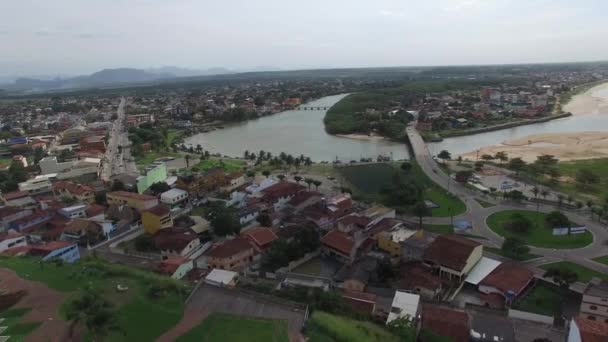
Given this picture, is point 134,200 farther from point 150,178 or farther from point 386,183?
point 386,183

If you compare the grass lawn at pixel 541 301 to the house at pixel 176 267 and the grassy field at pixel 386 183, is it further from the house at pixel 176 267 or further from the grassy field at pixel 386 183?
the house at pixel 176 267

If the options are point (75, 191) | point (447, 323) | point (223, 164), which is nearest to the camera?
point (447, 323)

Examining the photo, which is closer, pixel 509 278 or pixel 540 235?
pixel 509 278

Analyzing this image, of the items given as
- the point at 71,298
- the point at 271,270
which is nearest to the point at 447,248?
the point at 271,270

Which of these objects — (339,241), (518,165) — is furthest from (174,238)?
(518,165)

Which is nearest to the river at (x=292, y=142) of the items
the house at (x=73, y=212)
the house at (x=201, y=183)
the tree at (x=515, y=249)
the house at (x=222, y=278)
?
the house at (x=201, y=183)
